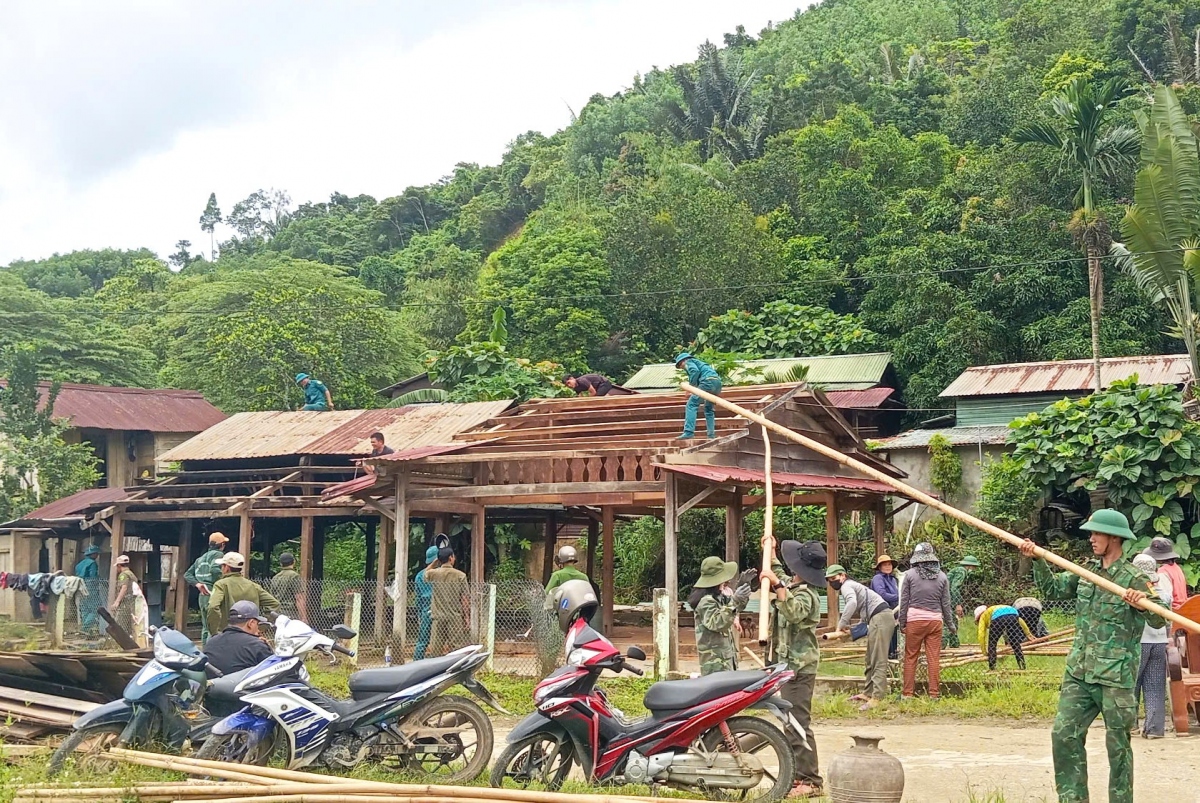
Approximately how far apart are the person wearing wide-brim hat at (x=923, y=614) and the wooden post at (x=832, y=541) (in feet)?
18.1

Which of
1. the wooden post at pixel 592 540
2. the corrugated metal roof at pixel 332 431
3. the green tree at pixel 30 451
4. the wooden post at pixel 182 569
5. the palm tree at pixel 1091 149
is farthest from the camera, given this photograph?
the green tree at pixel 30 451

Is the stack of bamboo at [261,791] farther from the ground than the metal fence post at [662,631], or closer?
farther from the ground

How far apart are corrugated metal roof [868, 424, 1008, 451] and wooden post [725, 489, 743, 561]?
10.1 m

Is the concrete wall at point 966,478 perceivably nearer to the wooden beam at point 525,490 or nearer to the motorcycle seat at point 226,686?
the wooden beam at point 525,490

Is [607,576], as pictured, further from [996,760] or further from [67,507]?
[67,507]

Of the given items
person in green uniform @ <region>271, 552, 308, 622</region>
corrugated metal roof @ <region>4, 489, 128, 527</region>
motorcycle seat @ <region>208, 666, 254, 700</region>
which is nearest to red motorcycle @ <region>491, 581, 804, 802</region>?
motorcycle seat @ <region>208, 666, 254, 700</region>

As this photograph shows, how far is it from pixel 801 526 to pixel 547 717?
725 inches

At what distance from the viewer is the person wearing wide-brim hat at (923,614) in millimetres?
11773

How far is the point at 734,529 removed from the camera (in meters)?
16.3

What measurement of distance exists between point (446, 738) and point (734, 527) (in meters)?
8.42

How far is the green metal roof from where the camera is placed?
33688 millimetres

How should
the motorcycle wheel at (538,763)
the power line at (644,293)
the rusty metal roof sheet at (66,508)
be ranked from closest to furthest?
the motorcycle wheel at (538,763) → the rusty metal roof sheet at (66,508) → the power line at (644,293)

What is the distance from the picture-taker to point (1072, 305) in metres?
33.1

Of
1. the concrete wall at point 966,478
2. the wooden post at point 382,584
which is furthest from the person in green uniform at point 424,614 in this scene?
the concrete wall at point 966,478
